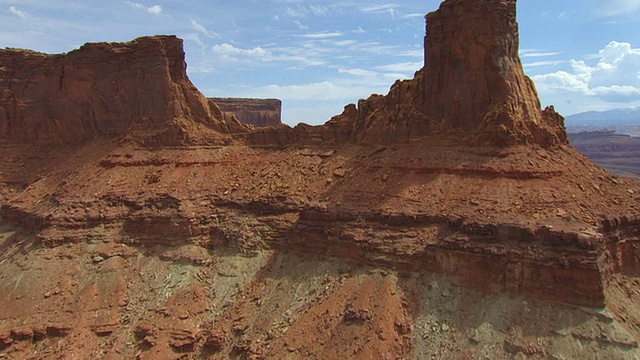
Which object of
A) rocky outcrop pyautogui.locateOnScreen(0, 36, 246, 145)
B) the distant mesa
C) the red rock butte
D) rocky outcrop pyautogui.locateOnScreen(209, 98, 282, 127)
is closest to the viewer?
the red rock butte

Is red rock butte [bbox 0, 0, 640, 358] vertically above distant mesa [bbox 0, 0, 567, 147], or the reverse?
distant mesa [bbox 0, 0, 567, 147]

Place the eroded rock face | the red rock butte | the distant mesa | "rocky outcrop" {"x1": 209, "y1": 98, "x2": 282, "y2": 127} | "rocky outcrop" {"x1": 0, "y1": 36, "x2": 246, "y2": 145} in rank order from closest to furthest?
1. the red rock butte
2. the eroded rock face
3. the distant mesa
4. "rocky outcrop" {"x1": 0, "y1": 36, "x2": 246, "y2": 145}
5. "rocky outcrop" {"x1": 209, "y1": 98, "x2": 282, "y2": 127}

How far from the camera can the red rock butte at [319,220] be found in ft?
80.0

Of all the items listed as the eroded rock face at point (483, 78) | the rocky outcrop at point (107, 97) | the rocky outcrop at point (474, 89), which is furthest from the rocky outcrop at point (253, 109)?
the eroded rock face at point (483, 78)

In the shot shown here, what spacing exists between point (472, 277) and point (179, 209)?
1914cm

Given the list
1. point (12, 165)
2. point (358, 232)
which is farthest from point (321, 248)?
point (12, 165)

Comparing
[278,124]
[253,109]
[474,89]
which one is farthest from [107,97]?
[253,109]

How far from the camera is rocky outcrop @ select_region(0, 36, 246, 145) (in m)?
39.8

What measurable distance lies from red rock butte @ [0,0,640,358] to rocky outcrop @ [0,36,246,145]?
0.22m

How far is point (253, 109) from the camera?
70375mm

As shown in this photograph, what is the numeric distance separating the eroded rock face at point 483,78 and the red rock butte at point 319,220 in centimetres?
11

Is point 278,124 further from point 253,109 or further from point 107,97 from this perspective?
point 253,109

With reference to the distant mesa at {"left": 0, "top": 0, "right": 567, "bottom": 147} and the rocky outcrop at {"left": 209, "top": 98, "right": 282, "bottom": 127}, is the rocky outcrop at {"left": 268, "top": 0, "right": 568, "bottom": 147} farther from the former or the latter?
the rocky outcrop at {"left": 209, "top": 98, "right": 282, "bottom": 127}

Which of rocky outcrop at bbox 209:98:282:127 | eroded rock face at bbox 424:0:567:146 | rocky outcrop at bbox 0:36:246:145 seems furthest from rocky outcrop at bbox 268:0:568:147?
rocky outcrop at bbox 209:98:282:127
